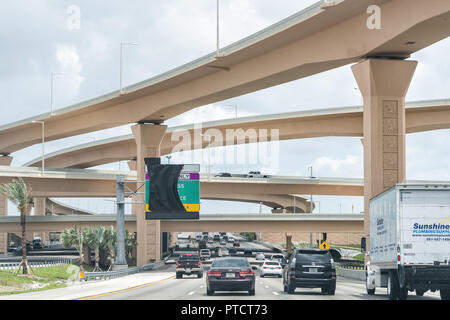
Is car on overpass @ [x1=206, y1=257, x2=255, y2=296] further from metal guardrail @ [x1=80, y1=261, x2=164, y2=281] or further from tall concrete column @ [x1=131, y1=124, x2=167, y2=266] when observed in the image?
tall concrete column @ [x1=131, y1=124, x2=167, y2=266]

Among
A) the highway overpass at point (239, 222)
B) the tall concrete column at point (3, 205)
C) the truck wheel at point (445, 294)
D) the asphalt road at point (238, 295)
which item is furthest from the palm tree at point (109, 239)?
the truck wheel at point (445, 294)

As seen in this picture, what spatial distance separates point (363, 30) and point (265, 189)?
2170 inches

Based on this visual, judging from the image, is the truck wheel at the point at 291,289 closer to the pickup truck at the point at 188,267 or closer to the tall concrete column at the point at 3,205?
the pickup truck at the point at 188,267

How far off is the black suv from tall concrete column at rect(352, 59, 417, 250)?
35.7 ft

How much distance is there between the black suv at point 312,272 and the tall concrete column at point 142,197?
133ft

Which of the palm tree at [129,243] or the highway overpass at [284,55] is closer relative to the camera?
the highway overpass at [284,55]

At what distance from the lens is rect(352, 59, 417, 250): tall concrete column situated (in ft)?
134

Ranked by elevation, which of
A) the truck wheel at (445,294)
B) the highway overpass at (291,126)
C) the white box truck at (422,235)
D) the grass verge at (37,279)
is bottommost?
the grass verge at (37,279)

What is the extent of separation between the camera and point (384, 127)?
41.1 m

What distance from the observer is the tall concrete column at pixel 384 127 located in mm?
40719

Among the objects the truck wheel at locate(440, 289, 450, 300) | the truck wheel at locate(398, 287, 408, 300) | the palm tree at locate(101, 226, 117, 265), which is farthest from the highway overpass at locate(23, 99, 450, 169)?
the truck wheel at locate(398, 287, 408, 300)
